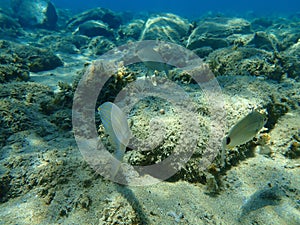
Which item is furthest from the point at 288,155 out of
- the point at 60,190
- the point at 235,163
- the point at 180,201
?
the point at 60,190

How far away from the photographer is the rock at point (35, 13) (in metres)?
15.9

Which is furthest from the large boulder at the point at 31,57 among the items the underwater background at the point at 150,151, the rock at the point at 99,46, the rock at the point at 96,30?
the rock at the point at 96,30

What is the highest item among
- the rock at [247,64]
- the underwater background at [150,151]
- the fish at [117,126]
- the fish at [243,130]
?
the rock at [247,64]

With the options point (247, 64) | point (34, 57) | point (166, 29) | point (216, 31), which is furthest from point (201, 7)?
point (247, 64)

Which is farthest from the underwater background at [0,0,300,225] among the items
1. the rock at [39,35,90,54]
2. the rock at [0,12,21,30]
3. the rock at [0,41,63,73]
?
the rock at [0,12,21,30]

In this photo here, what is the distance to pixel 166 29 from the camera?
11.8 m

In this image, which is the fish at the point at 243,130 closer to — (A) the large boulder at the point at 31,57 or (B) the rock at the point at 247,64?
(B) the rock at the point at 247,64

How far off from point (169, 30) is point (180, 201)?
36.3 feet

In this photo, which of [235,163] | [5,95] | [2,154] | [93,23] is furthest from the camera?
[93,23]

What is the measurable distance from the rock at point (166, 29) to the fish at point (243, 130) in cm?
971

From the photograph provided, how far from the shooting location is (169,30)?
1188 cm

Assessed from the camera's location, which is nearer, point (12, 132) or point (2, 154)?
point (2, 154)

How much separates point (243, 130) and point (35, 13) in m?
18.8

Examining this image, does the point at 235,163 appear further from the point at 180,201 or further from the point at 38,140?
the point at 38,140
